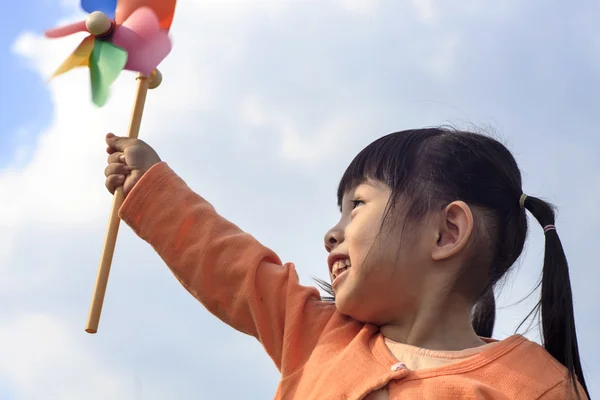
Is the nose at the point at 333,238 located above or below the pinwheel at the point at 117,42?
below

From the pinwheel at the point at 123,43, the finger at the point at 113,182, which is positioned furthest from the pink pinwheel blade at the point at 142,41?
the finger at the point at 113,182

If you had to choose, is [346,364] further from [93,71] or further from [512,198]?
[93,71]

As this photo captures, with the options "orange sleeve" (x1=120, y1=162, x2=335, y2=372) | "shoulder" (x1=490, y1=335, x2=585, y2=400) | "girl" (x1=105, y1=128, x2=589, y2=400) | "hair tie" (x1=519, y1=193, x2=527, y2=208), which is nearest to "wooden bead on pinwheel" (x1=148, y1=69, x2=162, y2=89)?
"girl" (x1=105, y1=128, x2=589, y2=400)

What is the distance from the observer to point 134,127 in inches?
118

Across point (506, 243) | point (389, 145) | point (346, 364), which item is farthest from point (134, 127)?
point (506, 243)

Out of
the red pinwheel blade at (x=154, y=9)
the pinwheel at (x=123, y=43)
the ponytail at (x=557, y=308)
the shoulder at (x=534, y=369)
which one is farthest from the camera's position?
the red pinwheel blade at (x=154, y=9)

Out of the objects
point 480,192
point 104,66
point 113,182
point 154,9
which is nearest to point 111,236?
point 113,182

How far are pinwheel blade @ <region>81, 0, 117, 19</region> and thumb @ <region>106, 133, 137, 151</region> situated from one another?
1.79ft

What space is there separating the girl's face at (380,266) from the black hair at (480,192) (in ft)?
0.23

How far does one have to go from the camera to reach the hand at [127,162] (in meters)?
2.85

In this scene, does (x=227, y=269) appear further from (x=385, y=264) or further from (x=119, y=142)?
(x=119, y=142)

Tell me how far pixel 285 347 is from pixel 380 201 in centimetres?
54

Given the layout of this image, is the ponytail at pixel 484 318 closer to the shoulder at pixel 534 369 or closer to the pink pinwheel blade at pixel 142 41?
the shoulder at pixel 534 369

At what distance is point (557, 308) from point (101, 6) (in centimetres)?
193
